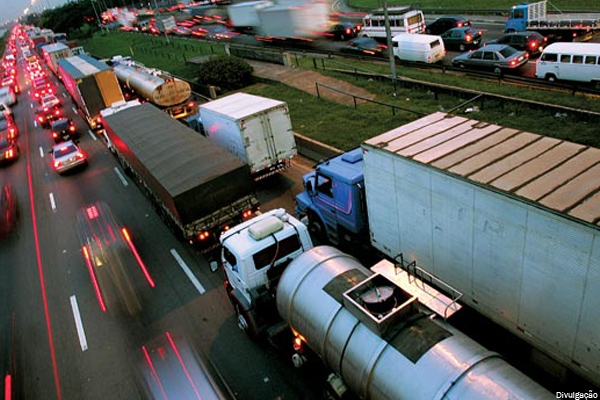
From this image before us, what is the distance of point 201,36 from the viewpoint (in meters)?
64.9

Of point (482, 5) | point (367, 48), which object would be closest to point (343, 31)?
point (367, 48)

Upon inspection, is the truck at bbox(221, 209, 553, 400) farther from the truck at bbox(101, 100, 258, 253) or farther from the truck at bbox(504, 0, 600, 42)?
the truck at bbox(504, 0, 600, 42)

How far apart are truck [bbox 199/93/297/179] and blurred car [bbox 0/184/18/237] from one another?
10391 millimetres

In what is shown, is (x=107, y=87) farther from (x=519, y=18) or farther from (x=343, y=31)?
(x=519, y=18)

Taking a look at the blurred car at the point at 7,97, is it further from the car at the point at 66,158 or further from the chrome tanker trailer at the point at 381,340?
the chrome tanker trailer at the point at 381,340

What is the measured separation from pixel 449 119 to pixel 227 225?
7.27 metres

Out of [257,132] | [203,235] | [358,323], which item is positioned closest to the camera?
[358,323]

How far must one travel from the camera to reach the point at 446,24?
1410 inches

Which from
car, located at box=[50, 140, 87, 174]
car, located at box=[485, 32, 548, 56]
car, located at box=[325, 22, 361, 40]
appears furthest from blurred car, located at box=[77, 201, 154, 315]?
car, located at box=[325, 22, 361, 40]

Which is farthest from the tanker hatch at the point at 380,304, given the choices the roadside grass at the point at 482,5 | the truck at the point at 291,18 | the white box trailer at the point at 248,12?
the roadside grass at the point at 482,5

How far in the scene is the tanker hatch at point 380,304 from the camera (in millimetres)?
6316

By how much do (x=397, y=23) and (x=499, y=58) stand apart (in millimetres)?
14017

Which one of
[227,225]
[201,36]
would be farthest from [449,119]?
[201,36]

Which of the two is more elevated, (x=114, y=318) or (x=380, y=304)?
(x=380, y=304)
